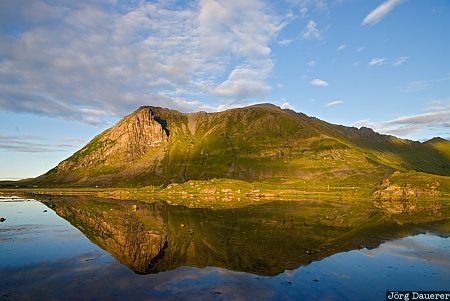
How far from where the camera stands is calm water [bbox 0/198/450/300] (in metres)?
38.2

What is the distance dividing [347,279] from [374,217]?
69.2 metres

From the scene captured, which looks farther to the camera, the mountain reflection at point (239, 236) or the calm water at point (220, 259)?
the mountain reflection at point (239, 236)

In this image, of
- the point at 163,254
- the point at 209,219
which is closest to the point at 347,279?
the point at 163,254

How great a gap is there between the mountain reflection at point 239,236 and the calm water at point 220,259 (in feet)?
0.66

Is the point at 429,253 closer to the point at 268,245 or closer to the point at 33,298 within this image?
the point at 268,245

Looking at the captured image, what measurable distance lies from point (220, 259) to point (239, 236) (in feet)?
59.2

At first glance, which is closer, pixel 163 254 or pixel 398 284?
pixel 398 284

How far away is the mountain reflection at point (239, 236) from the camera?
2050 inches

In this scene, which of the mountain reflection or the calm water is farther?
the mountain reflection

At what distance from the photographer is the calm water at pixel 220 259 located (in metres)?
38.2

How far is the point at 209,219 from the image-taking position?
326 ft

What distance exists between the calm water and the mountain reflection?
7.9 inches

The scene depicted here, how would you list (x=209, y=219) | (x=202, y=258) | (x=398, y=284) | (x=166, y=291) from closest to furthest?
(x=166, y=291), (x=398, y=284), (x=202, y=258), (x=209, y=219)

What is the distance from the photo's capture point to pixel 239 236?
70875 mm
